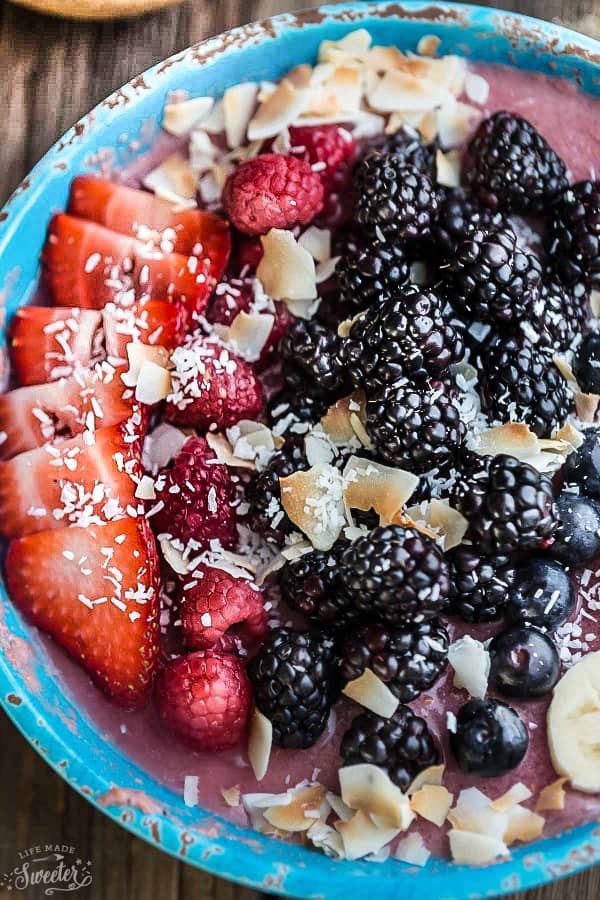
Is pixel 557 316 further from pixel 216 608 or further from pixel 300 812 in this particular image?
pixel 300 812

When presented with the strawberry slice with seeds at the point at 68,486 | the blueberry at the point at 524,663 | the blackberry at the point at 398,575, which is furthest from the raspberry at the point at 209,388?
the blueberry at the point at 524,663

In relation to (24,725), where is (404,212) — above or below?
above

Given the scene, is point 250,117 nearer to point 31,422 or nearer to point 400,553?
point 31,422

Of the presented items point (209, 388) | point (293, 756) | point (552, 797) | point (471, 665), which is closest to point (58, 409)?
point (209, 388)

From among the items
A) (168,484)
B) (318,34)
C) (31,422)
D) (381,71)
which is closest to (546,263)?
(381,71)

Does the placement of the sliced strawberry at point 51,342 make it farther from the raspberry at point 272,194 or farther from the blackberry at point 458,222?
the blackberry at point 458,222
